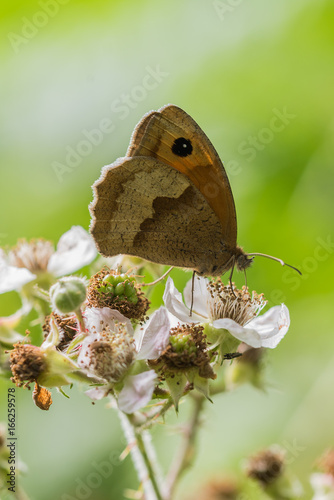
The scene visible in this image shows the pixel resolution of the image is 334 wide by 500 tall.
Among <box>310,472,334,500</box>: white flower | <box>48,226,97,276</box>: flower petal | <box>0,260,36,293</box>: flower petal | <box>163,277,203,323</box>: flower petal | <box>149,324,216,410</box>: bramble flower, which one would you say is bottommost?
<box>310,472,334,500</box>: white flower

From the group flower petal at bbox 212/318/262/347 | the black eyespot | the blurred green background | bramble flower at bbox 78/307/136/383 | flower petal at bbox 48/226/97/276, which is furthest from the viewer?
the blurred green background

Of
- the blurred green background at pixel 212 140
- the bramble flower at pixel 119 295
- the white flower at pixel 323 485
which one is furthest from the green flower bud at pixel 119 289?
the blurred green background at pixel 212 140

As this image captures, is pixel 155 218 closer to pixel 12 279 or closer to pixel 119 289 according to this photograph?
pixel 119 289

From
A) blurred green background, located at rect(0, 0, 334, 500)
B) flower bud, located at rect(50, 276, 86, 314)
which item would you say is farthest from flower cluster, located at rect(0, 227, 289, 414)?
blurred green background, located at rect(0, 0, 334, 500)

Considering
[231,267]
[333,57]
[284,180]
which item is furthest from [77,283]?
[333,57]

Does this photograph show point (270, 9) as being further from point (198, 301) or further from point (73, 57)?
point (198, 301)

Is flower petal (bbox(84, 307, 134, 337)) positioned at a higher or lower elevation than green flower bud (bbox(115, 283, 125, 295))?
lower

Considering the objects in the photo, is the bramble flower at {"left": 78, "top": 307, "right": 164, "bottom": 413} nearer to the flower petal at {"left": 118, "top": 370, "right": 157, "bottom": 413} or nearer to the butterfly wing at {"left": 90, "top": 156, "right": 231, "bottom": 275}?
the flower petal at {"left": 118, "top": 370, "right": 157, "bottom": 413}

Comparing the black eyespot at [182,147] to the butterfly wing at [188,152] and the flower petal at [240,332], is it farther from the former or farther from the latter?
the flower petal at [240,332]
